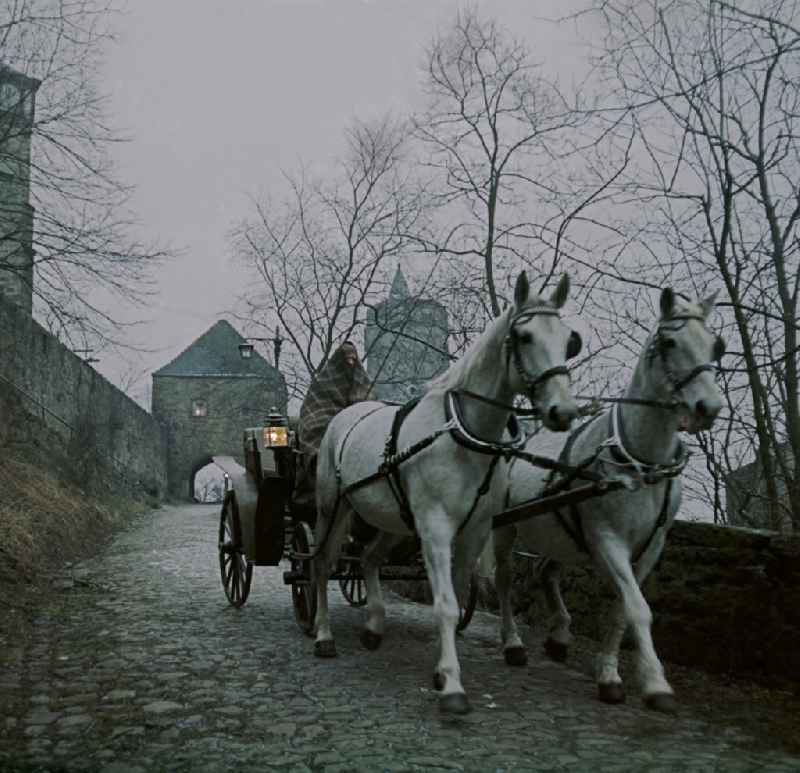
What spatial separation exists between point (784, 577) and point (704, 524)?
65cm

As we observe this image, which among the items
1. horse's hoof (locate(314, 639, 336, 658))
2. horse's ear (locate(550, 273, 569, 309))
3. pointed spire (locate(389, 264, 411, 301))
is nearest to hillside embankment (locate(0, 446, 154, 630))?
horse's hoof (locate(314, 639, 336, 658))

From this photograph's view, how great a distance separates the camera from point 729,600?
4945mm

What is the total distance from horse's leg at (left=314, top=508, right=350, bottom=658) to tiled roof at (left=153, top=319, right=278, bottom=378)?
32949 mm

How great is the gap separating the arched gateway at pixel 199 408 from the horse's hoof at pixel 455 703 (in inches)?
1374

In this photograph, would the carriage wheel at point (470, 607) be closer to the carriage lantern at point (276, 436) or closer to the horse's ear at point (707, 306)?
the carriage lantern at point (276, 436)

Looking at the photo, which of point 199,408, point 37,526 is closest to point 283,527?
point 37,526

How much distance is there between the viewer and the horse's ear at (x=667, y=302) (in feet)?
13.2

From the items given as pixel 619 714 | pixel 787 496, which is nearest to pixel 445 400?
pixel 619 714

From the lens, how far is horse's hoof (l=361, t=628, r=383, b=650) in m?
5.73

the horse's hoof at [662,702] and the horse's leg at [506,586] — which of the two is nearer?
the horse's hoof at [662,702]

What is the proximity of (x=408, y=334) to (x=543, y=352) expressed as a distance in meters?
10.6

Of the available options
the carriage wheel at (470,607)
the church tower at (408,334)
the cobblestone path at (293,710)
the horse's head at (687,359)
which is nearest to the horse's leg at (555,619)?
the cobblestone path at (293,710)

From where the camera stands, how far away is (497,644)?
20.6 ft

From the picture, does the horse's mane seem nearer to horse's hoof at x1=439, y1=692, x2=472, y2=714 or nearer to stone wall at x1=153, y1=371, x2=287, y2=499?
horse's hoof at x1=439, y1=692, x2=472, y2=714
